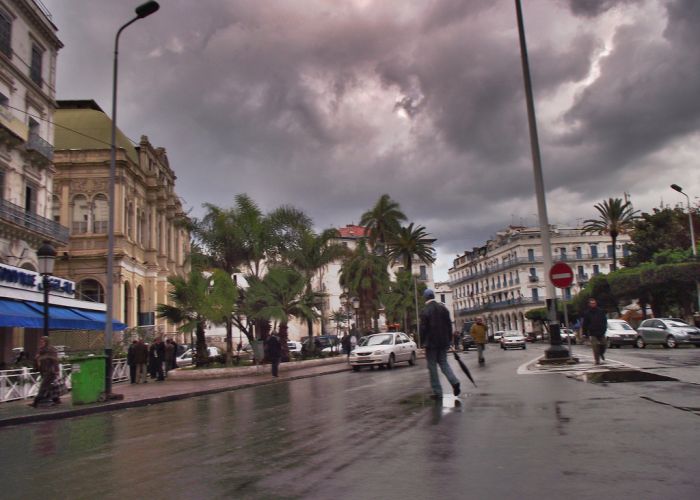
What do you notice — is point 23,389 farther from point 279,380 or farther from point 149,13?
point 149,13

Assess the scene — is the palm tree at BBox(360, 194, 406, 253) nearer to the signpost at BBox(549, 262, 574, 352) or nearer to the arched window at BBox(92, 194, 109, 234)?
the arched window at BBox(92, 194, 109, 234)

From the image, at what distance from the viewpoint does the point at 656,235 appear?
6134 centimetres

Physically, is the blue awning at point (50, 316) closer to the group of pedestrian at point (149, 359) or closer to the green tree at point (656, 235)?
the group of pedestrian at point (149, 359)

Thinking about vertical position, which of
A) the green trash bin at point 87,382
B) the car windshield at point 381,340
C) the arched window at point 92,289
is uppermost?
the arched window at point 92,289

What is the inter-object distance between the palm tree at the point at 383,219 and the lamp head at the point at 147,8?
1570 inches

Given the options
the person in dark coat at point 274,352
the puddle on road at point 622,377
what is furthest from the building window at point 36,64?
the puddle on road at point 622,377

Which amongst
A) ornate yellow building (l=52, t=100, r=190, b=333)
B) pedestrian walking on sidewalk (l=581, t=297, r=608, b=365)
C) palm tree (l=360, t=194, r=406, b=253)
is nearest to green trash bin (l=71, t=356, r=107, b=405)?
pedestrian walking on sidewalk (l=581, t=297, r=608, b=365)

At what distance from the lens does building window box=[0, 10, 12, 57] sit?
26109mm

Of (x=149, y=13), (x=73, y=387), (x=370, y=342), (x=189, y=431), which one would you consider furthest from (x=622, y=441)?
(x=370, y=342)

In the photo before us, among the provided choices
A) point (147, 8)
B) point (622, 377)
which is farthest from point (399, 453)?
point (147, 8)

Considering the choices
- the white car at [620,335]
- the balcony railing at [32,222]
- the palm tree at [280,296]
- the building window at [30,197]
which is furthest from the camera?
the white car at [620,335]

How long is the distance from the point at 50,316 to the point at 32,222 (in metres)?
6.36

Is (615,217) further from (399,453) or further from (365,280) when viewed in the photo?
(399,453)

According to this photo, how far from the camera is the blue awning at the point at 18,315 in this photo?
20.4m
